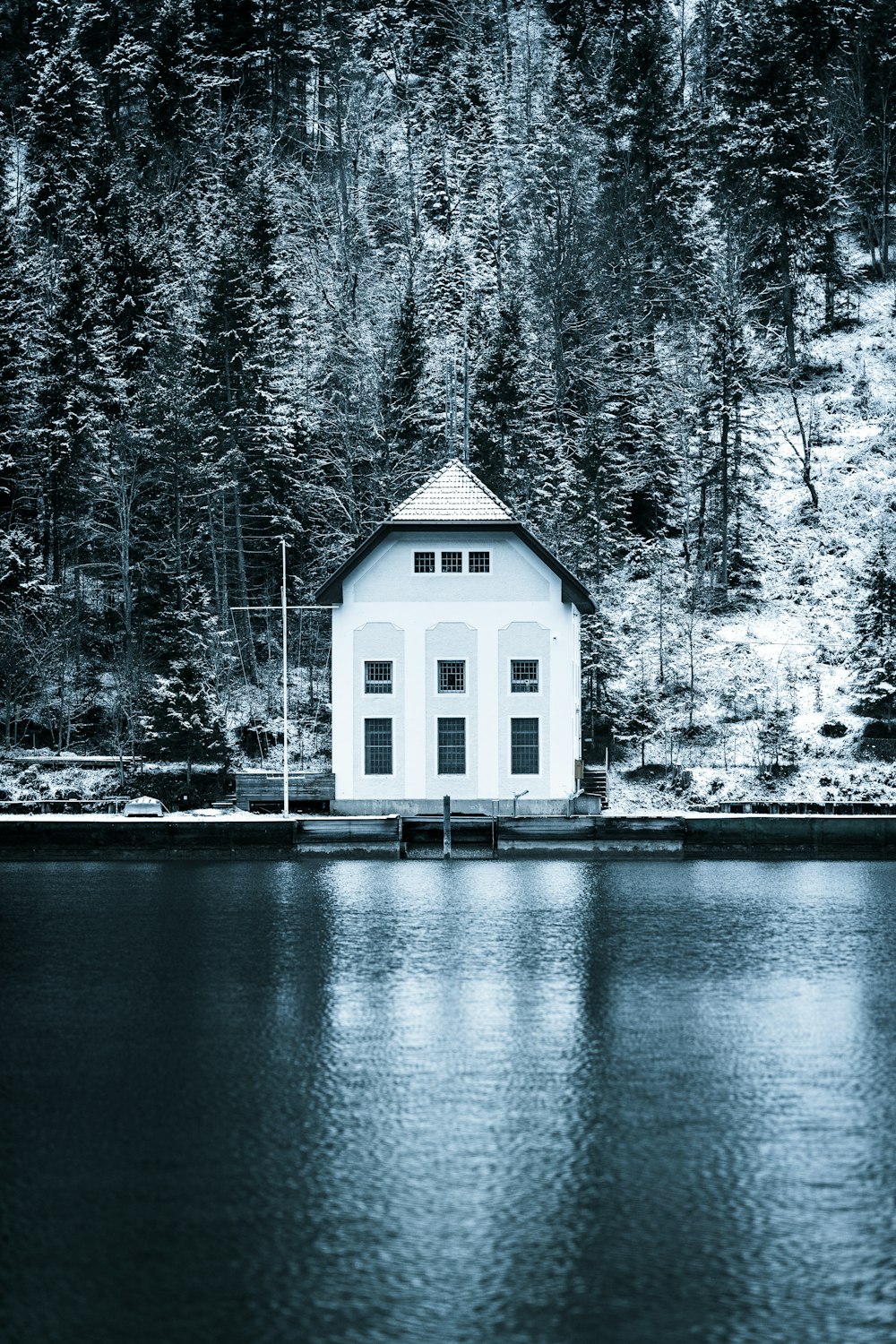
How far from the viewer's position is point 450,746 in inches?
1741

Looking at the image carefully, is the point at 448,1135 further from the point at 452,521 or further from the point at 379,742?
the point at 452,521

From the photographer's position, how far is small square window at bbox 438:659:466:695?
A: 4428cm

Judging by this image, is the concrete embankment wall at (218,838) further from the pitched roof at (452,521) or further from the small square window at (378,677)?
the pitched roof at (452,521)

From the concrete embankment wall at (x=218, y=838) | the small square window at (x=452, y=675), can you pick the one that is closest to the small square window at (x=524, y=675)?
the small square window at (x=452, y=675)

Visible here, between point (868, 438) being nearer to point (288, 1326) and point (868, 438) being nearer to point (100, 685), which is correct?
point (100, 685)

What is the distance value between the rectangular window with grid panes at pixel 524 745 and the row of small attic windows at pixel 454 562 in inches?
180

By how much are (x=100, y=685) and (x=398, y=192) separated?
116 feet

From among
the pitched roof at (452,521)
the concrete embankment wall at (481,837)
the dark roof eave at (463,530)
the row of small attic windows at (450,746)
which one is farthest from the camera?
the row of small attic windows at (450,746)

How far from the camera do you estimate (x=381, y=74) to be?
87.5 meters

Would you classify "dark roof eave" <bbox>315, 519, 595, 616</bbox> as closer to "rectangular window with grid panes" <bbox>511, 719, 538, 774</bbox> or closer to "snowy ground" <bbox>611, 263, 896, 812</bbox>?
"rectangular window with grid panes" <bbox>511, 719, 538, 774</bbox>

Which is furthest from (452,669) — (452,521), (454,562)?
(452,521)

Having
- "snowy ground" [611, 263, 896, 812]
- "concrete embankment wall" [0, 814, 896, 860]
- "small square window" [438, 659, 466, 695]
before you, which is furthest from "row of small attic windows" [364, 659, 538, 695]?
"snowy ground" [611, 263, 896, 812]

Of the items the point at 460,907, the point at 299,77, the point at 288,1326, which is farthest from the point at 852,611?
the point at 288,1326

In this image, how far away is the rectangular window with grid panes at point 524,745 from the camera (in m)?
44.1
